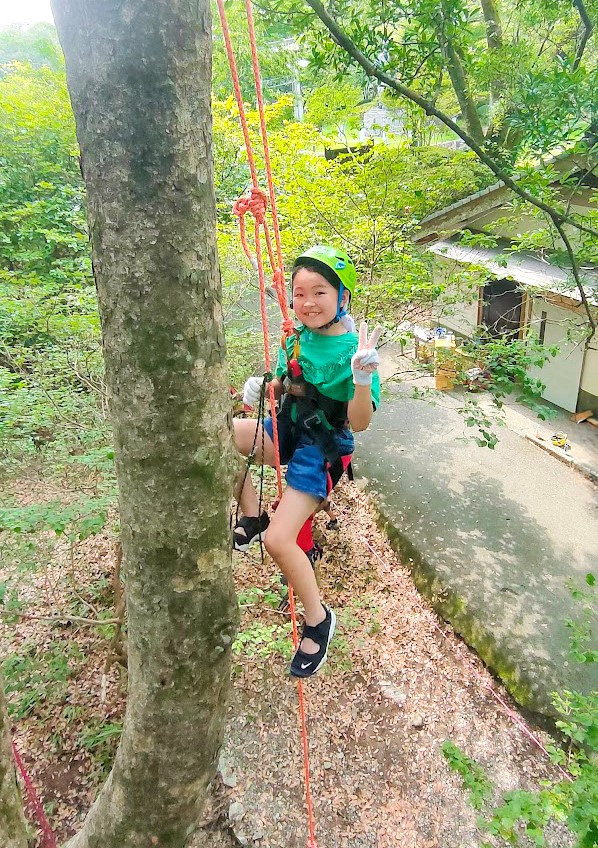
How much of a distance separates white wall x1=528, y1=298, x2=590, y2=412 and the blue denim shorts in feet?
20.1

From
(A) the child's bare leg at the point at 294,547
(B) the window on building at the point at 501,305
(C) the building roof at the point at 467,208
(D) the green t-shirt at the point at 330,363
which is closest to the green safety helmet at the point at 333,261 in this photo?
(D) the green t-shirt at the point at 330,363

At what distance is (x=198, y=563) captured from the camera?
51.9 inches

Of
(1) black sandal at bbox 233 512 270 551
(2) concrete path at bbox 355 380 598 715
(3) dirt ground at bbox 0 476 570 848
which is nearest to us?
(1) black sandal at bbox 233 512 270 551

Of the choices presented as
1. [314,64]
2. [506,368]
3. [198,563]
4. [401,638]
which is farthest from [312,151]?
[198,563]

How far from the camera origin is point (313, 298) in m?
2.01

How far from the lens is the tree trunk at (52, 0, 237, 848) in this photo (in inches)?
41.3

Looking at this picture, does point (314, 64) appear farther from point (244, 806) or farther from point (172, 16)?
point (244, 806)

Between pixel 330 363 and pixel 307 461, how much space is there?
39cm

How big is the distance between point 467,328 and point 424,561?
5.47 m

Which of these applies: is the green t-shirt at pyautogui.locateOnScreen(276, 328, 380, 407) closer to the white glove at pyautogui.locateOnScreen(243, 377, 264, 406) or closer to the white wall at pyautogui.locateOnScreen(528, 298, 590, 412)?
the white glove at pyautogui.locateOnScreen(243, 377, 264, 406)

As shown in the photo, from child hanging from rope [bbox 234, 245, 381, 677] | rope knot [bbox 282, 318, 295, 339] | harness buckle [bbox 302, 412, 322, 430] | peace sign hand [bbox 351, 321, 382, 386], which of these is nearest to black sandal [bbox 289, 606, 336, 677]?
child hanging from rope [bbox 234, 245, 381, 677]

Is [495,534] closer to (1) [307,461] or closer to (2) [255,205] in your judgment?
(1) [307,461]

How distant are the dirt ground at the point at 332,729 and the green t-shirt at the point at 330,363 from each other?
225cm

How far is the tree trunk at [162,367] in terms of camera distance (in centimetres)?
105
